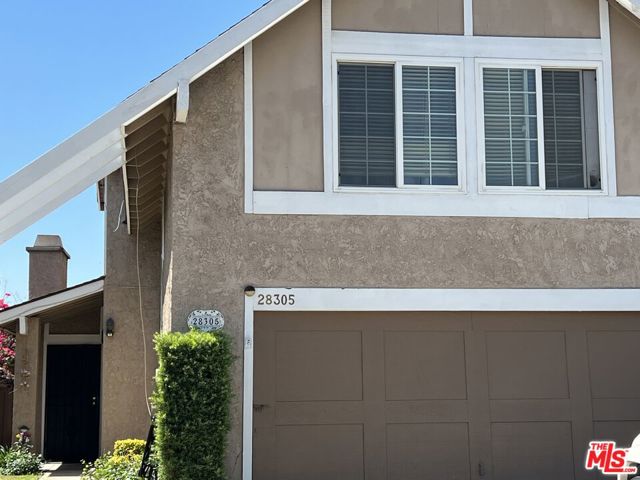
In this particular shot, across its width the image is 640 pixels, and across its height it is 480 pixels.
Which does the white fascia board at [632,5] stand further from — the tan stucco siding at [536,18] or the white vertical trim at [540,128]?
the white vertical trim at [540,128]

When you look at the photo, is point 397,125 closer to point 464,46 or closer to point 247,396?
point 464,46

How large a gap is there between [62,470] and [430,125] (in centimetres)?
969

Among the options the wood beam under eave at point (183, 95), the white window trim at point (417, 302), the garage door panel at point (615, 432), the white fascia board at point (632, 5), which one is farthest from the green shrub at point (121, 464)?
the white fascia board at point (632, 5)

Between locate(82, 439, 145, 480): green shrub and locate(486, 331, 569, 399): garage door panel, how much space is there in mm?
4468

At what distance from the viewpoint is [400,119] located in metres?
10.6

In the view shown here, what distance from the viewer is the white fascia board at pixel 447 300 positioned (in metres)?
10.1

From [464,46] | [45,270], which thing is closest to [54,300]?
[45,270]

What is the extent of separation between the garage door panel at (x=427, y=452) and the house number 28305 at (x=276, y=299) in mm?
1832

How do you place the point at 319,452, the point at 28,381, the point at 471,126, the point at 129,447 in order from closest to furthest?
the point at 319,452
the point at 471,126
the point at 129,447
the point at 28,381

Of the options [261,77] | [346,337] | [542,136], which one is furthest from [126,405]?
[542,136]

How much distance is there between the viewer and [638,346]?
10.8 meters

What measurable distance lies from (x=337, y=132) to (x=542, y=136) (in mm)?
2507

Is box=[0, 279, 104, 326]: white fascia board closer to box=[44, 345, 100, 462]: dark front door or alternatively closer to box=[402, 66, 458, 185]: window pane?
box=[44, 345, 100, 462]: dark front door

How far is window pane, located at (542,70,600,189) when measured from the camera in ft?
35.6
